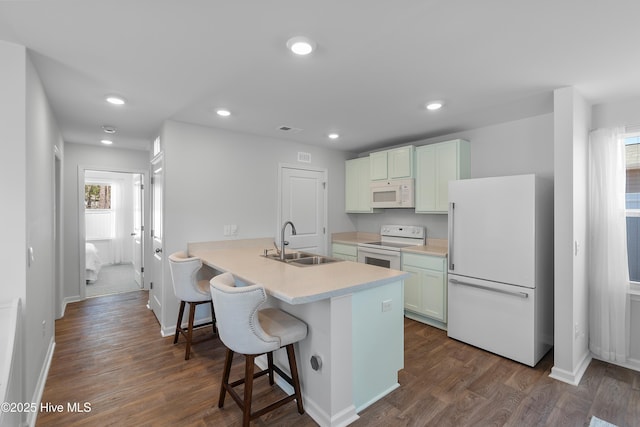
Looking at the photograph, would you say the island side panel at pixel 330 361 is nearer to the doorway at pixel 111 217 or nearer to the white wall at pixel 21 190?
the white wall at pixel 21 190

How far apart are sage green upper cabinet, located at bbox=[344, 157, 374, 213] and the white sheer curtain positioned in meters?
2.64

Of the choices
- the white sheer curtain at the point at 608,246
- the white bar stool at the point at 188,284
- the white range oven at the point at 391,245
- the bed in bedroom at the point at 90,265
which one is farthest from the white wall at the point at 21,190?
the white sheer curtain at the point at 608,246

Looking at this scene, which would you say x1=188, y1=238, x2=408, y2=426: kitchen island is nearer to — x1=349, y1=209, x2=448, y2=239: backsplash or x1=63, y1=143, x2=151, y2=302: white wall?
x1=349, y1=209, x2=448, y2=239: backsplash

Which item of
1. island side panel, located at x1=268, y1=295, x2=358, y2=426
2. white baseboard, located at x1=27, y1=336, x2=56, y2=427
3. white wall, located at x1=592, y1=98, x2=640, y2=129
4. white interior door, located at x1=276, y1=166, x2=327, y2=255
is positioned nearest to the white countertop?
island side panel, located at x1=268, y1=295, x2=358, y2=426

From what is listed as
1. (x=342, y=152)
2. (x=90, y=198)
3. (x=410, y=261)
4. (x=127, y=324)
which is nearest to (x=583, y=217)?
(x=410, y=261)

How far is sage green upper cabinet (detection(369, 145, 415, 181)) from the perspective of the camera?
13.3 feet

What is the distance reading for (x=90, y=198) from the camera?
23.7 ft

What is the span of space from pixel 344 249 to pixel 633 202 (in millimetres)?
3232

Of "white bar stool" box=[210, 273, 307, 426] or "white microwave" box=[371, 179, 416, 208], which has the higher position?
"white microwave" box=[371, 179, 416, 208]

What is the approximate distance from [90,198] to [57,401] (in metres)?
6.50

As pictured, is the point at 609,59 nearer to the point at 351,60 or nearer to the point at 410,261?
the point at 351,60

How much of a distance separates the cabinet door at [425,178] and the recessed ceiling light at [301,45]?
2540 mm

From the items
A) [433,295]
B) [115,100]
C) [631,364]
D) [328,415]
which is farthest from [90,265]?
[631,364]

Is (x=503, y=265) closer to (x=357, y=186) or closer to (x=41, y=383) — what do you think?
(x=357, y=186)
